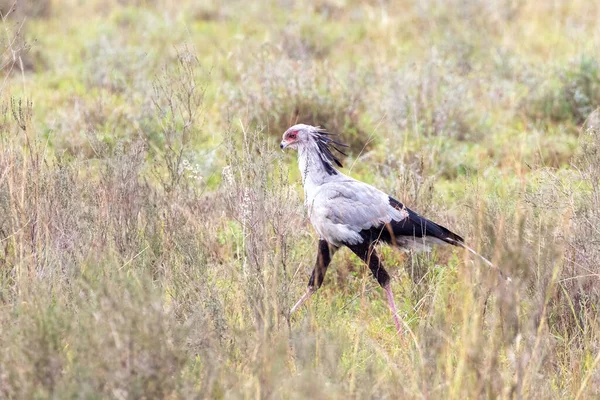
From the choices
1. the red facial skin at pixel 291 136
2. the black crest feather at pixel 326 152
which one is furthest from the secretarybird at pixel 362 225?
the red facial skin at pixel 291 136

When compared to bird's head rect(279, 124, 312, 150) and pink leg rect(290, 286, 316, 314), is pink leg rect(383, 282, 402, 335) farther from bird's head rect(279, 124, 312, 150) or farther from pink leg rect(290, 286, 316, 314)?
bird's head rect(279, 124, 312, 150)

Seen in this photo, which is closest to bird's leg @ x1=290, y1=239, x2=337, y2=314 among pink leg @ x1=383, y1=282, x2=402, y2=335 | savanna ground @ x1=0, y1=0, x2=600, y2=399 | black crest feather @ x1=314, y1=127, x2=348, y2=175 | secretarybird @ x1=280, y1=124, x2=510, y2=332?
secretarybird @ x1=280, y1=124, x2=510, y2=332

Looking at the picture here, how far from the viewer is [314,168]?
4.82m

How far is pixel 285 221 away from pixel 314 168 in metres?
0.77

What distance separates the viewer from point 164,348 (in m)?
3.06

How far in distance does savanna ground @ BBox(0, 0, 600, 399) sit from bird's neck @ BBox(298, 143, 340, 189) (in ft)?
0.56

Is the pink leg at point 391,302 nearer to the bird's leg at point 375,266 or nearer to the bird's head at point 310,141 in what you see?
the bird's leg at point 375,266

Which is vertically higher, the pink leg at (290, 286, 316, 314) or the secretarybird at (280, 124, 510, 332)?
the secretarybird at (280, 124, 510, 332)

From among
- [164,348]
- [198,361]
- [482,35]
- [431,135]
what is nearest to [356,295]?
[198,361]

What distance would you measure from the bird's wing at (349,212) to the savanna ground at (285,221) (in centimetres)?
19

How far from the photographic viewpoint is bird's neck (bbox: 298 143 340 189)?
15.6 ft

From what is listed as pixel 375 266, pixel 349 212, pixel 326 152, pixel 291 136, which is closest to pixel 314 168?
pixel 326 152

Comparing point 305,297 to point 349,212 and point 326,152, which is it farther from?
point 326,152

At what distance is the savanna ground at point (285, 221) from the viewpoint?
10.2 ft
